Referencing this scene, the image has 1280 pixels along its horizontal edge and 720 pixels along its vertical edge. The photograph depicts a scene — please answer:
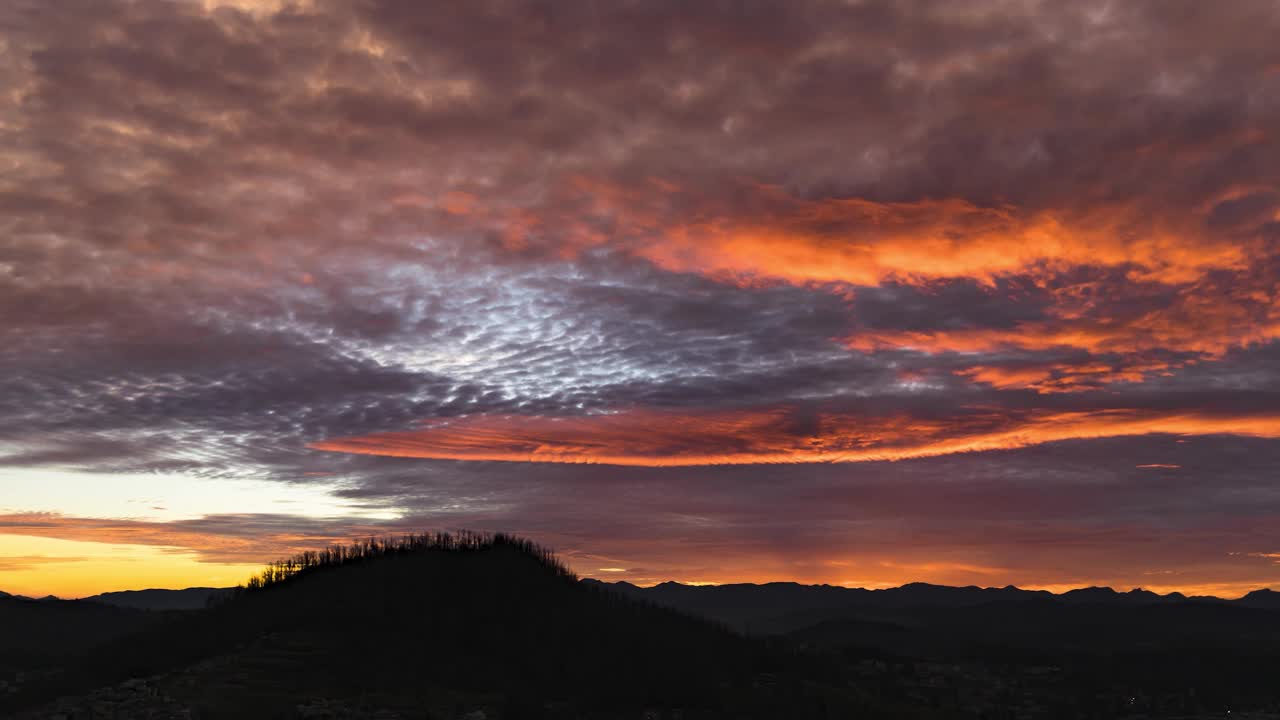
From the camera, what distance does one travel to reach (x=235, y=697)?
126 feet

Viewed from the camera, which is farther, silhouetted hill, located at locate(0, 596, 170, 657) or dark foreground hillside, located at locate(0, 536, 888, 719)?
silhouetted hill, located at locate(0, 596, 170, 657)

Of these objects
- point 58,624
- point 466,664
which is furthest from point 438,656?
point 58,624

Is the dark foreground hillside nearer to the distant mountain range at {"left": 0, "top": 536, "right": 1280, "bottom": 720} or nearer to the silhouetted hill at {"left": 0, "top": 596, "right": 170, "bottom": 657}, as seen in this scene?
the distant mountain range at {"left": 0, "top": 536, "right": 1280, "bottom": 720}

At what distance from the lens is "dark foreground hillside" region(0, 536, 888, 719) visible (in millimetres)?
40312

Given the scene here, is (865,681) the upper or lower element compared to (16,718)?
lower

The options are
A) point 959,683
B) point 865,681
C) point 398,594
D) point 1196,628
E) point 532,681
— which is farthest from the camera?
point 1196,628

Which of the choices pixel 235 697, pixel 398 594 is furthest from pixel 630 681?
pixel 235 697

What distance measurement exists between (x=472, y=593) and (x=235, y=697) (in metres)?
19.8

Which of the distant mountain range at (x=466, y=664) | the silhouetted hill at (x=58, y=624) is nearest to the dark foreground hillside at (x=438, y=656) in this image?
the distant mountain range at (x=466, y=664)

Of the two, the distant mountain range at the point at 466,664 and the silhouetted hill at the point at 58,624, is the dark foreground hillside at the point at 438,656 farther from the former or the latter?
the silhouetted hill at the point at 58,624

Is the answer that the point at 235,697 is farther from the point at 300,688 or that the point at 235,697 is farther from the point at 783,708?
the point at 783,708

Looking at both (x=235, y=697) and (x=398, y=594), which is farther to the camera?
(x=398, y=594)

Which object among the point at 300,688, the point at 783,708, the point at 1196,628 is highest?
the point at 300,688

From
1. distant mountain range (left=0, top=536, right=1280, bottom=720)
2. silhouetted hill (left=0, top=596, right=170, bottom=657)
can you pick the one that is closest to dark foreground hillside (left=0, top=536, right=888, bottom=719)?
distant mountain range (left=0, top=536, right=1280, bottom=720)
